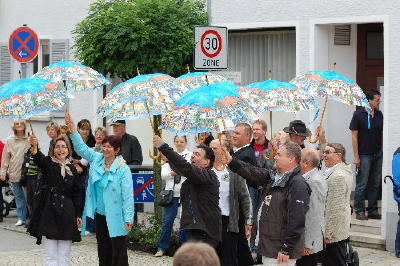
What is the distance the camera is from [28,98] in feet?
38.3

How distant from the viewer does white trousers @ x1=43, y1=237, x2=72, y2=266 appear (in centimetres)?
1139

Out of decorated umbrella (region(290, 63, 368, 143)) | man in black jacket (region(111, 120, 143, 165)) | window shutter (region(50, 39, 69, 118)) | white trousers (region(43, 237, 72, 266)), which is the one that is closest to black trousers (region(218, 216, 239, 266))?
white trousers (region(43, 237, 72, 266))

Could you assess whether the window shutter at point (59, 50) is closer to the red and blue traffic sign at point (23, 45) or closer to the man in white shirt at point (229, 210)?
the red and blue traffic sign at point (23, 45)

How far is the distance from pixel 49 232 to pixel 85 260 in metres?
2.90

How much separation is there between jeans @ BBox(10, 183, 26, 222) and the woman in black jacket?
6757 millimetres

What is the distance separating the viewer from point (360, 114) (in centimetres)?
1553

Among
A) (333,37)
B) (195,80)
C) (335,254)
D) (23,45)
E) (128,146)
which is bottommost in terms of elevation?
(335,254)

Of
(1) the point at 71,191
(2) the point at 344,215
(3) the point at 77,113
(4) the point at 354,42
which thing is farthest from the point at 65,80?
(3) the point at 77,113

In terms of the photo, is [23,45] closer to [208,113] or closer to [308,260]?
[208,113]

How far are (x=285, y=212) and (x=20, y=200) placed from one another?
31.0 feet

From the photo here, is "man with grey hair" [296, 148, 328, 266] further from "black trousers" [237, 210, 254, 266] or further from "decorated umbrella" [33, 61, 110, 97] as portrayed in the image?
"decorated umbrella" [33, 61, 110, 97]

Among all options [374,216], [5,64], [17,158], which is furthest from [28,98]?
[5,64]

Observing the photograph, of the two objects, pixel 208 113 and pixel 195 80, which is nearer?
pixel 208 113

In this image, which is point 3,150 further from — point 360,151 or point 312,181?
point 312,181
